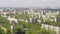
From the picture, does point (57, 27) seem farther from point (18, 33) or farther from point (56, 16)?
point (18, 33)

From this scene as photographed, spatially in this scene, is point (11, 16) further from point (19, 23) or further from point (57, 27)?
point (57, 27)

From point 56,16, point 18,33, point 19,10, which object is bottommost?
point 18,33

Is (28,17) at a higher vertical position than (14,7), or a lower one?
lower

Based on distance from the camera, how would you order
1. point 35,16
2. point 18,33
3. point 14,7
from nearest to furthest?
point 18,33, point 14,7, point 35,16

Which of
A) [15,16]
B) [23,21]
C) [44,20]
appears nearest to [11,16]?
[15,16]

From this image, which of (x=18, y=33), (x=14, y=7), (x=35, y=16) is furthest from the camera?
(x=35, y=16)

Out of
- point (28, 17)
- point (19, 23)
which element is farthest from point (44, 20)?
point (19, 23)

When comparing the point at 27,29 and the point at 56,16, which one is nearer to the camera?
the point at 27,29
